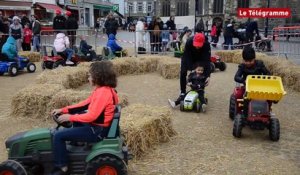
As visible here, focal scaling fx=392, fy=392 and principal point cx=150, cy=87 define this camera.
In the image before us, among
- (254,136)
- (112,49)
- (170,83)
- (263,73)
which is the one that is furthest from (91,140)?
(112,49)

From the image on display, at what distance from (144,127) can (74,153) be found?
1.29 meters

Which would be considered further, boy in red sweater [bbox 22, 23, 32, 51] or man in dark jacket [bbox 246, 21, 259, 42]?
man in dark jacket [bbox 246, 21, 259, 42]

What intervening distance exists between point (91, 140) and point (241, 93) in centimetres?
315

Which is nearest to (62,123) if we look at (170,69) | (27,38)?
(170,69)

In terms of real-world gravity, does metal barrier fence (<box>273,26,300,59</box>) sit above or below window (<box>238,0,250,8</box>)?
below

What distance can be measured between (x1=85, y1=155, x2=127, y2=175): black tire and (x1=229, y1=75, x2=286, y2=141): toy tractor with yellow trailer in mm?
2383

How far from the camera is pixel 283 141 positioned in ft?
18.2

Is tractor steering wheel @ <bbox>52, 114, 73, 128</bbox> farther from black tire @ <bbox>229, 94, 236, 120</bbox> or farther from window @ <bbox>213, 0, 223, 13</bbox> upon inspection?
window @ <bbox>213, 0, 223, 13</bbox>

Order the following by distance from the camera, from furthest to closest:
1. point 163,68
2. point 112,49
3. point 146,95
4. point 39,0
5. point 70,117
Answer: point 39,0 → point 112,49 → point 163,68 → point 146,95 → point 70,117

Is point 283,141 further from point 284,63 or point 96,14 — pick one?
point 96,14

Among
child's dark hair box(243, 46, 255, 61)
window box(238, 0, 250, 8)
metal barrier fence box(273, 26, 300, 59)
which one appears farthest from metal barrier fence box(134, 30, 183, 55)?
window box(238, 0, 250, 8)

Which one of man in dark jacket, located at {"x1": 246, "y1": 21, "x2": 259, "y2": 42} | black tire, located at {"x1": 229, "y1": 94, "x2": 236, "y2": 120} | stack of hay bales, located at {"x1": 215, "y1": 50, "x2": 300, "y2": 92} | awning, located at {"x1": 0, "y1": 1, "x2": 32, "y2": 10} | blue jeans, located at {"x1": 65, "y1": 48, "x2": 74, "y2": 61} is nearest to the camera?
black tire, located at {"x1": 229, "y1": 94, "x2": 236, "y2": 120}

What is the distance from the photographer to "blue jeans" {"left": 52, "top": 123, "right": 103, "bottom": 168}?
12.1 feet

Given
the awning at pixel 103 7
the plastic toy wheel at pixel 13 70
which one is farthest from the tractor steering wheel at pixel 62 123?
the awning at pixel 103 7
